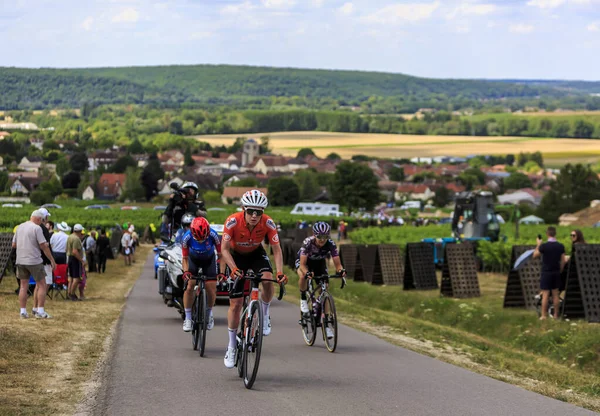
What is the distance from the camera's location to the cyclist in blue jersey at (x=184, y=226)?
18.5 m

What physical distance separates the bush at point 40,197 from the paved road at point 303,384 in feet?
387

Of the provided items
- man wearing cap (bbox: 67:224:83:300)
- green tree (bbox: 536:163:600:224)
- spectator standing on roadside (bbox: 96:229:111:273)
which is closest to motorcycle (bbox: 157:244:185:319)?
man wearing cap (bbox: 67:224:83:300)

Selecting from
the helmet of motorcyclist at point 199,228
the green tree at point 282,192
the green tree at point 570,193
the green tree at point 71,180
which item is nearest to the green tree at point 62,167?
the green tree at point 71,180

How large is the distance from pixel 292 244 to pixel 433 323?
68.8 feet

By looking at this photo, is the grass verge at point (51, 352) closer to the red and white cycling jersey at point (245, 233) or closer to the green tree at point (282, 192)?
the red and white cycling jersey at point (245, 233)

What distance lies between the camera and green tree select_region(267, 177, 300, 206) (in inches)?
6678

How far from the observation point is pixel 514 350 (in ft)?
60.0

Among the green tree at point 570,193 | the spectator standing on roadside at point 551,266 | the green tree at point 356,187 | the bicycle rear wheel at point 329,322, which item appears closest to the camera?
the bicycle rear wheel at point 329,322

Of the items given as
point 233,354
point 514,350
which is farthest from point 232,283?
point 514,350

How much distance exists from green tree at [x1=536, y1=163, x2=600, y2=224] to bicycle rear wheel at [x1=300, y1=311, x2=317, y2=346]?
11520 cm

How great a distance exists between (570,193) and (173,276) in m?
121

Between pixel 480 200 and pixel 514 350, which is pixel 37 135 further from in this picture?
pixel 514 350

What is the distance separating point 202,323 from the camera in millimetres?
13875

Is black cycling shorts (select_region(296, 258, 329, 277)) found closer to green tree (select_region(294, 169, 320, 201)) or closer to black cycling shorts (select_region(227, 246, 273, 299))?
black cycling shorts (select_region(227, 246, 273, 299))
